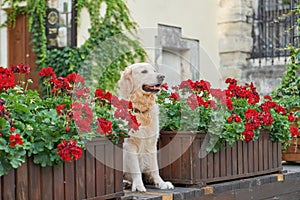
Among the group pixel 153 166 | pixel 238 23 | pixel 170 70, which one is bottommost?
pixel 153 166

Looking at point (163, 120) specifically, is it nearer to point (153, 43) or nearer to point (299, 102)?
point (299, 102)

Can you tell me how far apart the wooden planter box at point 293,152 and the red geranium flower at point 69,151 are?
3.37 meters

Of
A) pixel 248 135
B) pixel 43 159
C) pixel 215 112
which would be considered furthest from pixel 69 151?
pixel 248 135

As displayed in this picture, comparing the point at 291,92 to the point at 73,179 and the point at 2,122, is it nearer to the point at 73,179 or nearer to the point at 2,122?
the point at 73,179

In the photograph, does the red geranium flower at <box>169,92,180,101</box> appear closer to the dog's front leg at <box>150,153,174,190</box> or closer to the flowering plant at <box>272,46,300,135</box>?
the dog's front leg at <box>150,153,174,190</box>

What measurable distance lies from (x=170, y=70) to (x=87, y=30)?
55.9 inches

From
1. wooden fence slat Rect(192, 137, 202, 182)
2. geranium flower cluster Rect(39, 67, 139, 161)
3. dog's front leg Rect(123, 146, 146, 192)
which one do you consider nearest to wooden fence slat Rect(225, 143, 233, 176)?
wooden fence slat Rect(192, 137, 202, 182)

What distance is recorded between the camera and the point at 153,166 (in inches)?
161

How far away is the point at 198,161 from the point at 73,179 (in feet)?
3.96

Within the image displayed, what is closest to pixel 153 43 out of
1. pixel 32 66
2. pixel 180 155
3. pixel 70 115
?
pixel 32 66

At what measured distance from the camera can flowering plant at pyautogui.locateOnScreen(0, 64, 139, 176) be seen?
2.93 meters

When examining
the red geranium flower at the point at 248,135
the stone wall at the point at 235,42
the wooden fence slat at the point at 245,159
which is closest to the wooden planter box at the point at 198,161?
the wooden fence slat at the point at 245,159

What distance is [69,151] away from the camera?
3057mm

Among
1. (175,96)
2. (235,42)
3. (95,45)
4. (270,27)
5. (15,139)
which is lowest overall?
(15,139)
